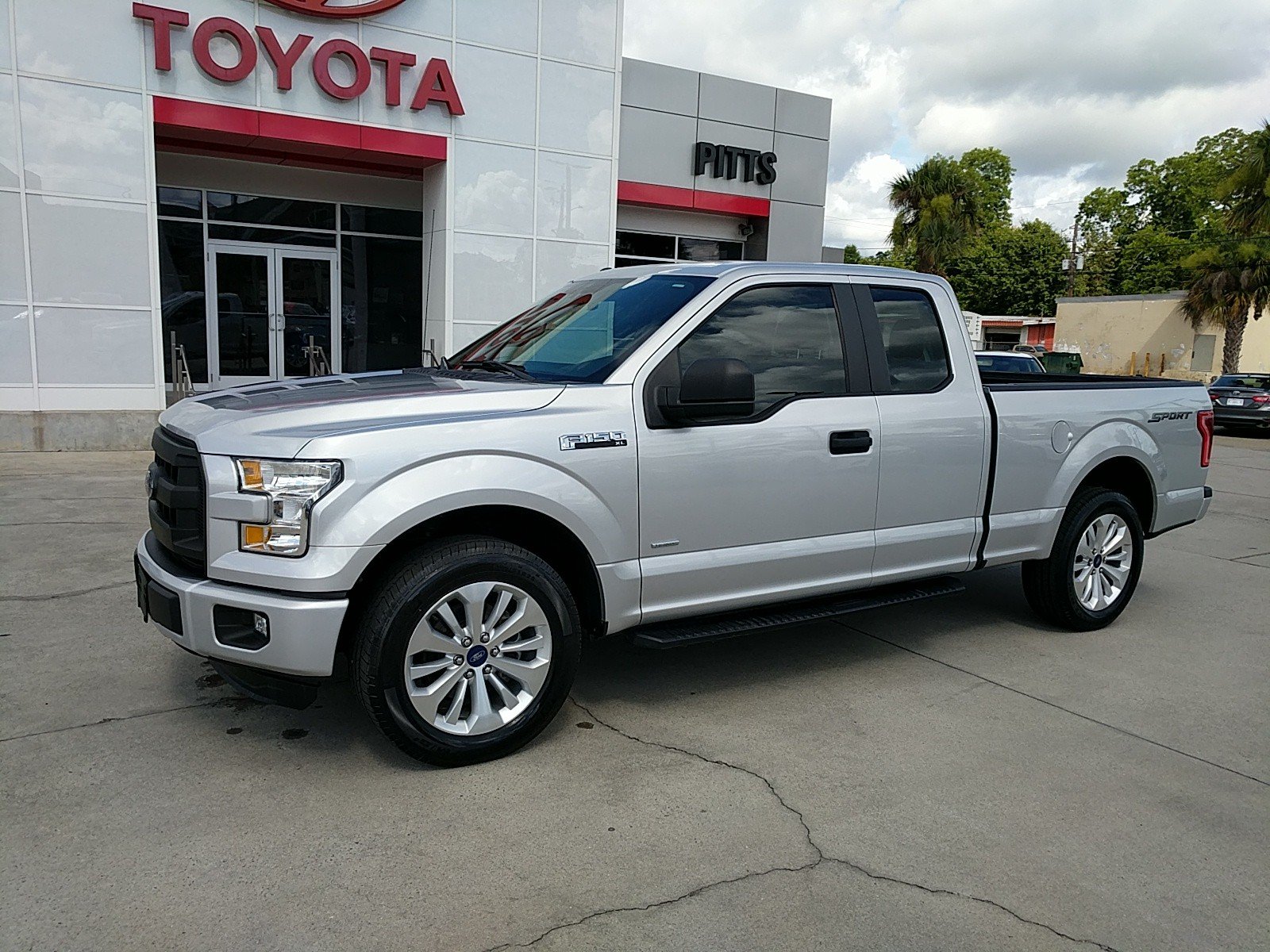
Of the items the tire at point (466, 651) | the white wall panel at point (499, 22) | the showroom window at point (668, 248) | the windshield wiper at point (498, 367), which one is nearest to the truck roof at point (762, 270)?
the windshield wiper at point (498, 367)

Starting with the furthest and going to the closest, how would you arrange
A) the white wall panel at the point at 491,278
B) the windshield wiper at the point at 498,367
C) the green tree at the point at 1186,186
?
the green tree at the point at 1186,186 → the white wall panel at the point at 491,278 → the windshield wiper at the point at 498,367

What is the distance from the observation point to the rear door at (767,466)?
A: 4.26 metres

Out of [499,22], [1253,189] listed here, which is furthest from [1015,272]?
[499,22]

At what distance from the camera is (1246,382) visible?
76.9ft

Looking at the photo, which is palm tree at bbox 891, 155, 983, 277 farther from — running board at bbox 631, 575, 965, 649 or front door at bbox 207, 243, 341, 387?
running board at bbox 631, 575, 965, 649

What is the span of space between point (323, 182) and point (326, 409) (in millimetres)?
13839

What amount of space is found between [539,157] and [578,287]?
10383 mm

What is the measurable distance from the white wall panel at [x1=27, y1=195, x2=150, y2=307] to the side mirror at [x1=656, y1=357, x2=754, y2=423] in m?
10.7

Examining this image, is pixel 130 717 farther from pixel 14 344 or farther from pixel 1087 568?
pixel 14 344

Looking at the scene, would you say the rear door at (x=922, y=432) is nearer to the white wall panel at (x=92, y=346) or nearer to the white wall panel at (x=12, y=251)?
the white wall panel at (x=92, y=346)

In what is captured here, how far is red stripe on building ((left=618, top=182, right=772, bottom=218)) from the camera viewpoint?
1841 centimetres

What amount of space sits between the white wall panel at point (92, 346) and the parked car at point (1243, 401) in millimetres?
21825

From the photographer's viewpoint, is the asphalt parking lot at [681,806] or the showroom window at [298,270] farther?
the showroom window at [298,270]

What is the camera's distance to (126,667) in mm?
4879
